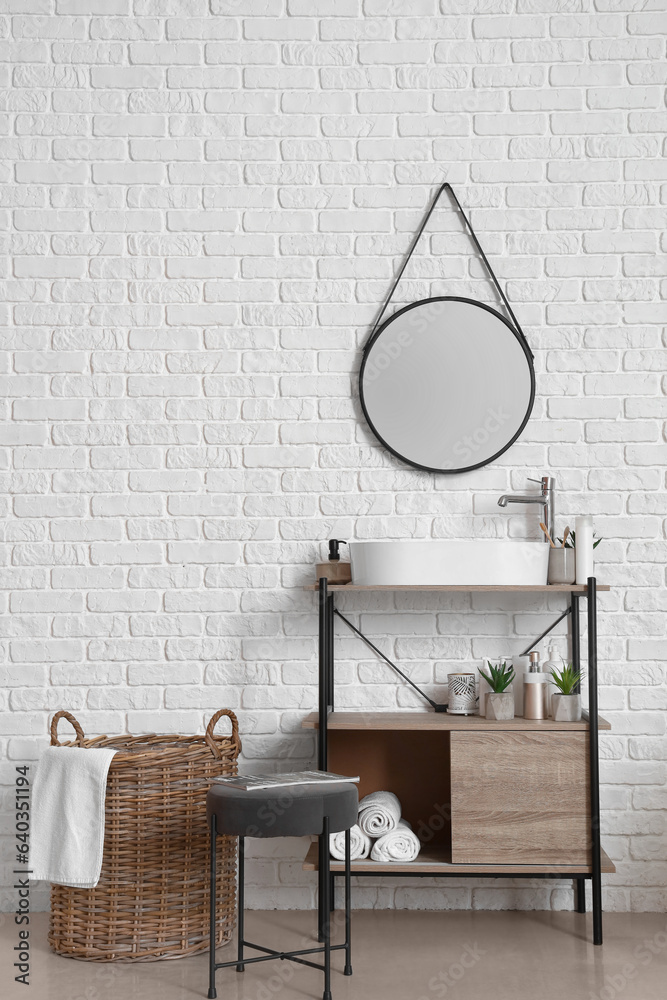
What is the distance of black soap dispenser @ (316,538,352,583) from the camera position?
233cm

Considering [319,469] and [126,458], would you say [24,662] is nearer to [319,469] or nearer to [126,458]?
[126,458]

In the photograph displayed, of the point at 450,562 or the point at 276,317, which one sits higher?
the point at 276,317

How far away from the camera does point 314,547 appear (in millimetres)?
2506

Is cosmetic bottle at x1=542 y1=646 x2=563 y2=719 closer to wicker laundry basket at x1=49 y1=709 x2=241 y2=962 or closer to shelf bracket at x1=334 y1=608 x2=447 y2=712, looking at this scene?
shelf bracket at x1=334 y1=608 x2=447 y2=712

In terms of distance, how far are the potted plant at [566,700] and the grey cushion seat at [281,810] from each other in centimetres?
60

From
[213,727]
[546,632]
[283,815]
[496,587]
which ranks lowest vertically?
[283,815]

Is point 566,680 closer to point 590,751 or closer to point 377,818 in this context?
point 590,751

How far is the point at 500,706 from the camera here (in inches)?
88.0

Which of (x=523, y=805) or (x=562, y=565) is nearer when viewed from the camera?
(x=523, y=805)

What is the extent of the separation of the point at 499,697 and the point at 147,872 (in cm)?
91

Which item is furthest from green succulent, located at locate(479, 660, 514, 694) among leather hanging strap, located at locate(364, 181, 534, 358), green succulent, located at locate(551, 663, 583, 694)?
leather hanging strap, located at locate(364, 181, 534, 358)

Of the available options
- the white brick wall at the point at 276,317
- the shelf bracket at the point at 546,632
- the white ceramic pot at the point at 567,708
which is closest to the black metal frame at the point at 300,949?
the white brick wall at the point at 276,317

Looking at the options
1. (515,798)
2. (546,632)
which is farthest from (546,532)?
(515,798)

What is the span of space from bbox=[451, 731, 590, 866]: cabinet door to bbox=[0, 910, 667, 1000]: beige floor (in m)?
0.21
